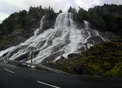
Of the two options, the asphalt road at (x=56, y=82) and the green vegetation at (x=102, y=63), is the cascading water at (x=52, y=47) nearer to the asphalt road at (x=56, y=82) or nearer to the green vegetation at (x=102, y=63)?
the green vegetation at (x=102, y=63)

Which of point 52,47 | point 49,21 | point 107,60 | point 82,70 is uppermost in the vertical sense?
point 49,21

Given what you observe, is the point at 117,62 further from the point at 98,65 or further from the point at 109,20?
the point at 109,20

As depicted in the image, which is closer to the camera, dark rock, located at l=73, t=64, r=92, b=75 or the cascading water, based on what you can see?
dark rock, located at l=73, t=64, r=92, b=75

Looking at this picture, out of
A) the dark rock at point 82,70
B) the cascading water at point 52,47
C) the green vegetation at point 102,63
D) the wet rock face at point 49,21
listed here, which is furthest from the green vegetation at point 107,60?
the wet rock face at point 49,21

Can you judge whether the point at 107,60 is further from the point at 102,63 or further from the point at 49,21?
the point at 49,21

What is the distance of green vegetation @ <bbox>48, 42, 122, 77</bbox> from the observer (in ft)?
35.2

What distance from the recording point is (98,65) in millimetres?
11703

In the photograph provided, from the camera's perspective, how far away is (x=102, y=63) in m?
12.1

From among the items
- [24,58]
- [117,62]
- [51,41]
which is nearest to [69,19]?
[51,41]

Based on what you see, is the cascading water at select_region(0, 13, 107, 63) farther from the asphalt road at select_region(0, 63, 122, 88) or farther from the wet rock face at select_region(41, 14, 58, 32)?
the asphalt road at select_region(0, 63, 122, 88)

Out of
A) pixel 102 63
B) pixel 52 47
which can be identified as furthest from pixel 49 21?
pixel 102 63

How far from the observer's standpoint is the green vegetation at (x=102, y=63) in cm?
1073

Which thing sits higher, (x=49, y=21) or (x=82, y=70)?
(x=49, y=21)

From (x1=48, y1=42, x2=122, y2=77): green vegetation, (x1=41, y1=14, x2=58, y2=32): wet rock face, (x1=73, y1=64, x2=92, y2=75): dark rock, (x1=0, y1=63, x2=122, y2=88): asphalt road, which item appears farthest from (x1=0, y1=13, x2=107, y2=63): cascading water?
(x1=0, y1=63, x2=122, y2=88): asphalt road
